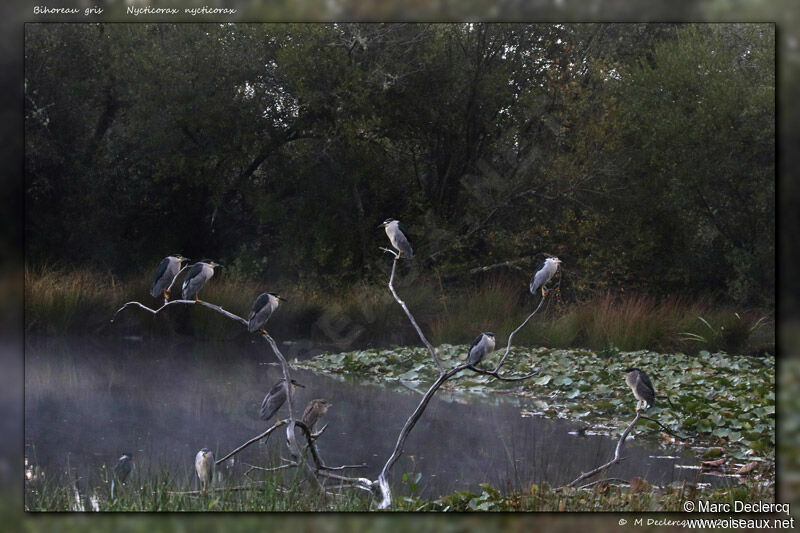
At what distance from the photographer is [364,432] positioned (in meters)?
4.02

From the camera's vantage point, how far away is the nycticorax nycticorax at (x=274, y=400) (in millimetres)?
4031

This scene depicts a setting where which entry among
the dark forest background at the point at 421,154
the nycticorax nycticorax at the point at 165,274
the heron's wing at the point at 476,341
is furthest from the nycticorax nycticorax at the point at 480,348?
the nycticorax nycticorax at the point at 165,274

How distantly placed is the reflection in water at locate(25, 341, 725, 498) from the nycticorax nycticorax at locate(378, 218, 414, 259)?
2.57 feet

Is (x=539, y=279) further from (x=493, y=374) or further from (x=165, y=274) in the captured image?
(x=165, y=274)

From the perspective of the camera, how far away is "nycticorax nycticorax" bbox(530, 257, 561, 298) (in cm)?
412

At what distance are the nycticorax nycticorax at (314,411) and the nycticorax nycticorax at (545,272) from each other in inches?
51.9

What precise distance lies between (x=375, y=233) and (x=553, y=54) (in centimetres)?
140

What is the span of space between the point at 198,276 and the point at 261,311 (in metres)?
0.40

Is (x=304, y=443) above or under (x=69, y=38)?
under

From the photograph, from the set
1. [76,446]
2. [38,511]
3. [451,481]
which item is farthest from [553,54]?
[38,511]

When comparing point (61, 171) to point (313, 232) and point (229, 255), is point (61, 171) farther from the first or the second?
point (313, 232)

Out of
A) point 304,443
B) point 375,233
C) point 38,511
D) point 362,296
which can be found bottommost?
point 38,511

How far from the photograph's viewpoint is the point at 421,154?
4191mm

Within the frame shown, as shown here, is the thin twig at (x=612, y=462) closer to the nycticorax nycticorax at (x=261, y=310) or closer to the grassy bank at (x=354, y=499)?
the grassy bank at (x=354, y=499)
